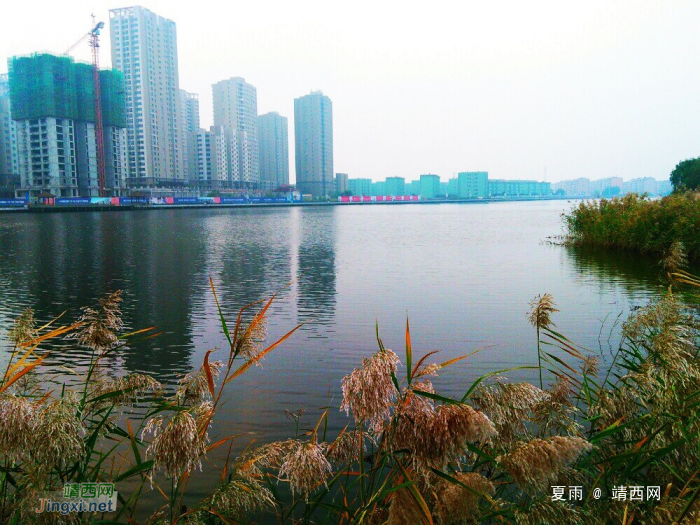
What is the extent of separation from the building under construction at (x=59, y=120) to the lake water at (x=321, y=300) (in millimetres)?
139981

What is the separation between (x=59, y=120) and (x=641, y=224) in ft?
578

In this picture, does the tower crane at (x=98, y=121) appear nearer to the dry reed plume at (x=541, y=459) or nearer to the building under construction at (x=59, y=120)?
the building under construction at (x=59, y=120)

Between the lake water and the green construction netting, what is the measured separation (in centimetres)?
14269

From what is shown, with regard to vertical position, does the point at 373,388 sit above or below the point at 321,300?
above

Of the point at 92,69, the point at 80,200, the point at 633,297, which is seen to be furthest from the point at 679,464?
the point at 92,69

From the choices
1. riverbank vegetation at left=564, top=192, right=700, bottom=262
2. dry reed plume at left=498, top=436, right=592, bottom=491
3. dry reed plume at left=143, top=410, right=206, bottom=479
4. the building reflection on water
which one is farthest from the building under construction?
dry reed plume at left=498, top=436, right=592, bottom=491

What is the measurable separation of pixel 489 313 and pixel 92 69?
187 metres

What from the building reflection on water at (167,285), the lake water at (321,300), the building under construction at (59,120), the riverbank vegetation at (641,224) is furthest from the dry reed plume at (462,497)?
the building under construction at (59,120)

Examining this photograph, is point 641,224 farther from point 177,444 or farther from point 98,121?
point 98,121

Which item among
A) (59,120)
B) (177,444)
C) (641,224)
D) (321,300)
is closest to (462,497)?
(177,444)

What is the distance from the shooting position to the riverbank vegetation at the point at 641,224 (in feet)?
95.4

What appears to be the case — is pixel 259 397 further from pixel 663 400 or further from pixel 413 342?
pixel 663 400

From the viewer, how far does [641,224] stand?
32.9 metres

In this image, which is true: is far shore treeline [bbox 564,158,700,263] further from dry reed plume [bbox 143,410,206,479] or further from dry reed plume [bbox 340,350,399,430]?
dry reed plume [bbox 143,410,206,479]
